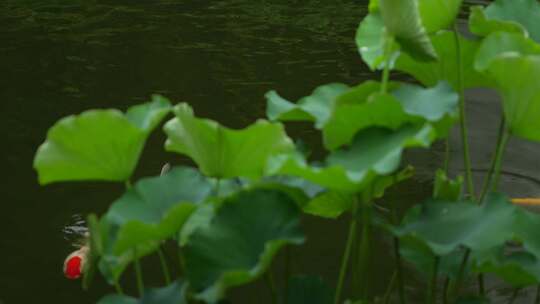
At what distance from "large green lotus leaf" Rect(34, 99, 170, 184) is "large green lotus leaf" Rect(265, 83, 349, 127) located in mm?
224

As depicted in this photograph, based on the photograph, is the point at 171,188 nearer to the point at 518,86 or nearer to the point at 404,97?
the point at 404,97

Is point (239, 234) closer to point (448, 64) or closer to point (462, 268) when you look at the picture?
point (462, 268)

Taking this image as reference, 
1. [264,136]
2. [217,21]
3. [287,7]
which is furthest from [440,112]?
[287,7]

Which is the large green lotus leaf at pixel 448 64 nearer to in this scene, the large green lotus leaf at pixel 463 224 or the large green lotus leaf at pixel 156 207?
the large green lotus leaf at pixel 463 224

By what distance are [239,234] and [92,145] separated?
0.70 feet

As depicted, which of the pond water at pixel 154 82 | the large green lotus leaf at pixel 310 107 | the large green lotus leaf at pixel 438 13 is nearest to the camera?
the large green lotus leaf at pixel 310 107

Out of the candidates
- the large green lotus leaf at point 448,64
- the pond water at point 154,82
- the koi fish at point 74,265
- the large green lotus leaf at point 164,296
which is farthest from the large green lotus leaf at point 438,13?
the pond water at point 154,82

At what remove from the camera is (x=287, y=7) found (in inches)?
203

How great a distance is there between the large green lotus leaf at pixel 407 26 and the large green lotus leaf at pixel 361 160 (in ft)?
0.54

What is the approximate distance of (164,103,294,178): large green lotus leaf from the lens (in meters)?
1.19

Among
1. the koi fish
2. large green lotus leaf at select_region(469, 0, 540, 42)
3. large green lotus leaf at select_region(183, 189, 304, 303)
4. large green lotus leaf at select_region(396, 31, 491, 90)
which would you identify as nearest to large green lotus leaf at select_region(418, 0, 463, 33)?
large green lotus leaf at select_region(396, 31, 491, 90)

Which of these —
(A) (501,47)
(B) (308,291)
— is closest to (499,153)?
(A) (501,47)

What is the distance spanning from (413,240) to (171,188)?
330mm

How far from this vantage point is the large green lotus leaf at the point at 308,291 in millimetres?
1255
